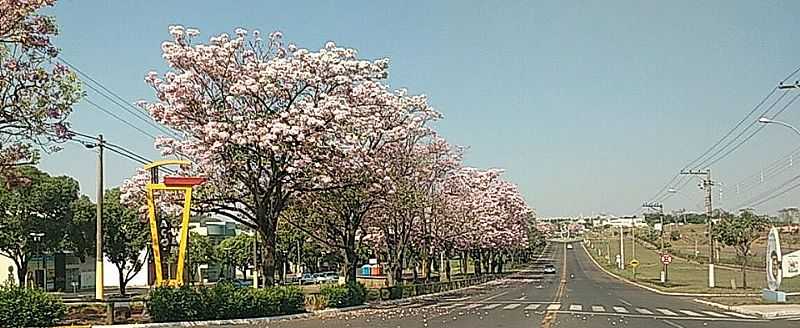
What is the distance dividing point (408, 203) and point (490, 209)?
34.2 metres

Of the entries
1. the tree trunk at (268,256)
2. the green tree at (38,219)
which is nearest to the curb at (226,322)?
the tree trunk at (268,256)

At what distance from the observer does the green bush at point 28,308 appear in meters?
25.4

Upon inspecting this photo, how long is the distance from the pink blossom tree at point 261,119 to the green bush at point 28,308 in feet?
28.1

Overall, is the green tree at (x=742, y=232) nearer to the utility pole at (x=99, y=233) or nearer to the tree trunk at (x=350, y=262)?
the tree trunk at (x=350, y=262)

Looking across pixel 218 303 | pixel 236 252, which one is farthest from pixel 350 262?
pixel 236 252

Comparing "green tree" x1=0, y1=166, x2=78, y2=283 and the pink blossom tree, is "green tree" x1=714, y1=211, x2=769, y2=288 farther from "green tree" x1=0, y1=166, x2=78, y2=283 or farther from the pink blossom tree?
"green tree" x1=0, y1=166, x2=78, y2=283

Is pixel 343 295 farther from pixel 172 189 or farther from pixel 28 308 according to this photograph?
pixel 28 308

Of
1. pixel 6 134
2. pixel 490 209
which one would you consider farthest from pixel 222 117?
pixel 490 209

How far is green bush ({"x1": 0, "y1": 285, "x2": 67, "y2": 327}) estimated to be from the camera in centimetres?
2541

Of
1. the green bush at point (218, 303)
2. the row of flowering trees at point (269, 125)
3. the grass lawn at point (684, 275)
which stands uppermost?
the row of flowering trees at point (269, 125)

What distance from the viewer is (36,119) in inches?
928

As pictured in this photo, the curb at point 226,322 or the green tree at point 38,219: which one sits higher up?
the green tree at point 38,219

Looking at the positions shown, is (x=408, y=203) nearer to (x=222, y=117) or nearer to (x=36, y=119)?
(x=222, y=117)

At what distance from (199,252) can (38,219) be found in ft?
111
